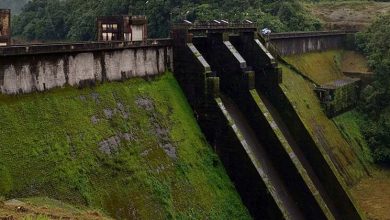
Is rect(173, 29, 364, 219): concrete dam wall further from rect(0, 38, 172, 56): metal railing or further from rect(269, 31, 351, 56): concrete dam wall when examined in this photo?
rect(269, 31, 351, 56): concrete dam wall

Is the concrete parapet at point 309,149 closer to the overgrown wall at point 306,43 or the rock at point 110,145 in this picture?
the overgrown wall at point 306,43

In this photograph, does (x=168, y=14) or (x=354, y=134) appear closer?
(x=354, y=134)

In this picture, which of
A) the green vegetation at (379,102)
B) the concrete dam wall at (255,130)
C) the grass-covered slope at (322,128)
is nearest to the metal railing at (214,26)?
the concrete dam wall at (255,130)

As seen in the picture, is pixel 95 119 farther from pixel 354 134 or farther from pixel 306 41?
pixel 306 41

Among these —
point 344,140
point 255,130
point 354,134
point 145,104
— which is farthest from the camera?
point 354,134

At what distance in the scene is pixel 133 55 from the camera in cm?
2867

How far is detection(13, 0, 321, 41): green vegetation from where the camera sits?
227 ft

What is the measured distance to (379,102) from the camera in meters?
52.5

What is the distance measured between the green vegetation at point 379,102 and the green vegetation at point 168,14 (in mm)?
13865

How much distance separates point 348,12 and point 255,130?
48737 mm

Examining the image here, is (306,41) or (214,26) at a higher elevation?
(214,26)

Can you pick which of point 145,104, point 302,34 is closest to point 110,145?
point 145,104

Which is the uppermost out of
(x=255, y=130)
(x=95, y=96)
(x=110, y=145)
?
(x=95, y=96)

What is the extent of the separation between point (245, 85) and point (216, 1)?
4192 cm
